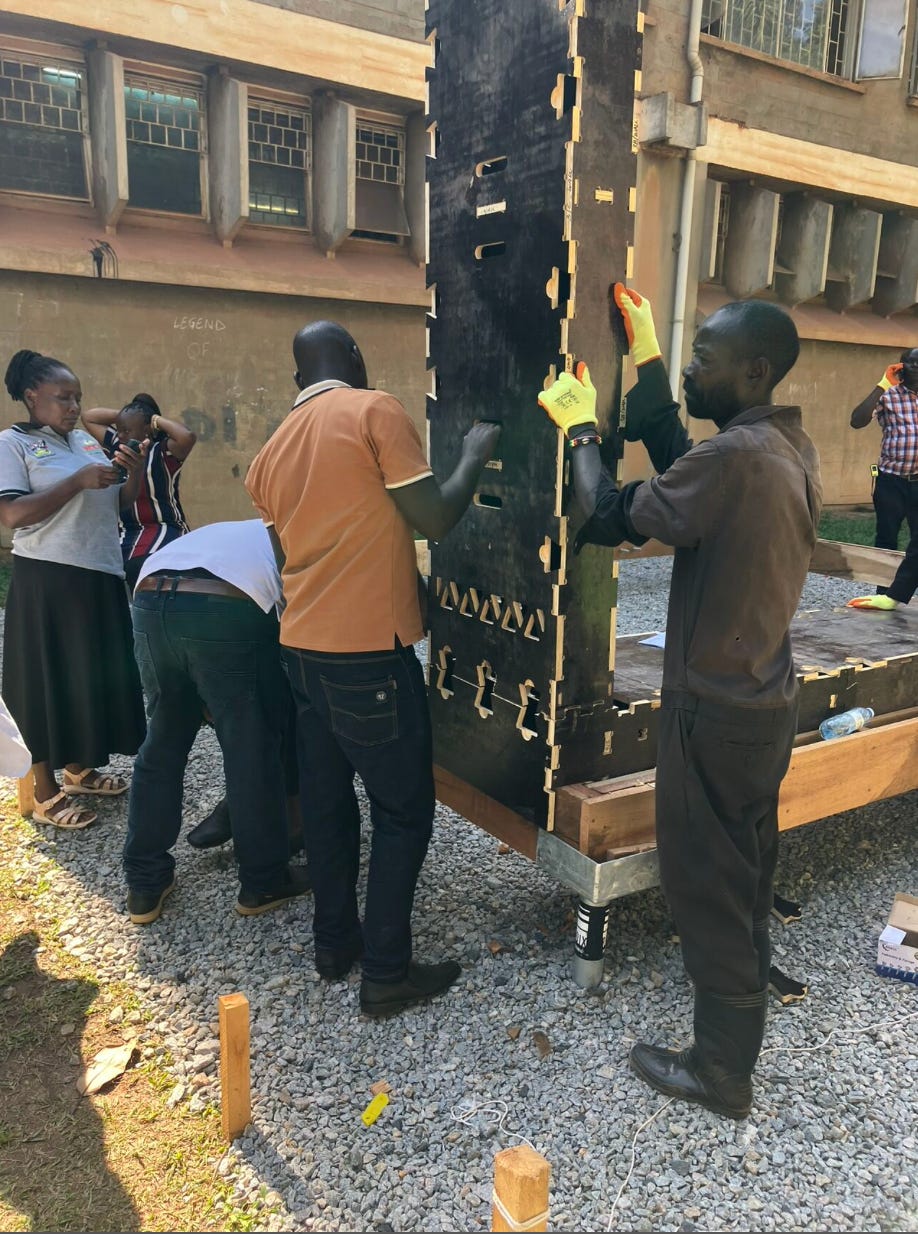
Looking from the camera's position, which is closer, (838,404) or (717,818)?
(717,818)

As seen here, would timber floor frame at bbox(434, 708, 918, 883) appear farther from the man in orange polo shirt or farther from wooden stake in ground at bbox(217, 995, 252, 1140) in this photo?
wooden stake in ground at bbox(217, 995, 252, 1140)

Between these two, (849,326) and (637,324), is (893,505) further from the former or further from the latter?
(849,326)

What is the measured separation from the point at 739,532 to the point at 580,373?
72 cm

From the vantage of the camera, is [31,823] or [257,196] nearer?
[31,823]

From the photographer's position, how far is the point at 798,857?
402cm

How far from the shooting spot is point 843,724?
3434 mm

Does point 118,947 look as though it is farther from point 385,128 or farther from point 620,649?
point 385,128

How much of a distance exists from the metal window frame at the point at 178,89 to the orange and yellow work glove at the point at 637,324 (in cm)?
857

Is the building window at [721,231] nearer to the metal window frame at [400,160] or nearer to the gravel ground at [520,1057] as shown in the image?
the metal window frame at [400,160]

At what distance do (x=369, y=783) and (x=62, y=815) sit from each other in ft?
6.56

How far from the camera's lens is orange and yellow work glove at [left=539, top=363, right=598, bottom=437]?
8.39 ft

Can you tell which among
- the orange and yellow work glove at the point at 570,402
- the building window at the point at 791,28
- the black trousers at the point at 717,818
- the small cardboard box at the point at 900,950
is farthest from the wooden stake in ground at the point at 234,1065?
the building window at the point at 791,28

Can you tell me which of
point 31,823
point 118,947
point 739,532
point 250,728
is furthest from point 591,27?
point 31,823

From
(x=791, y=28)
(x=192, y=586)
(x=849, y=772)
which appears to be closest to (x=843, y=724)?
(x=849, y=772)
